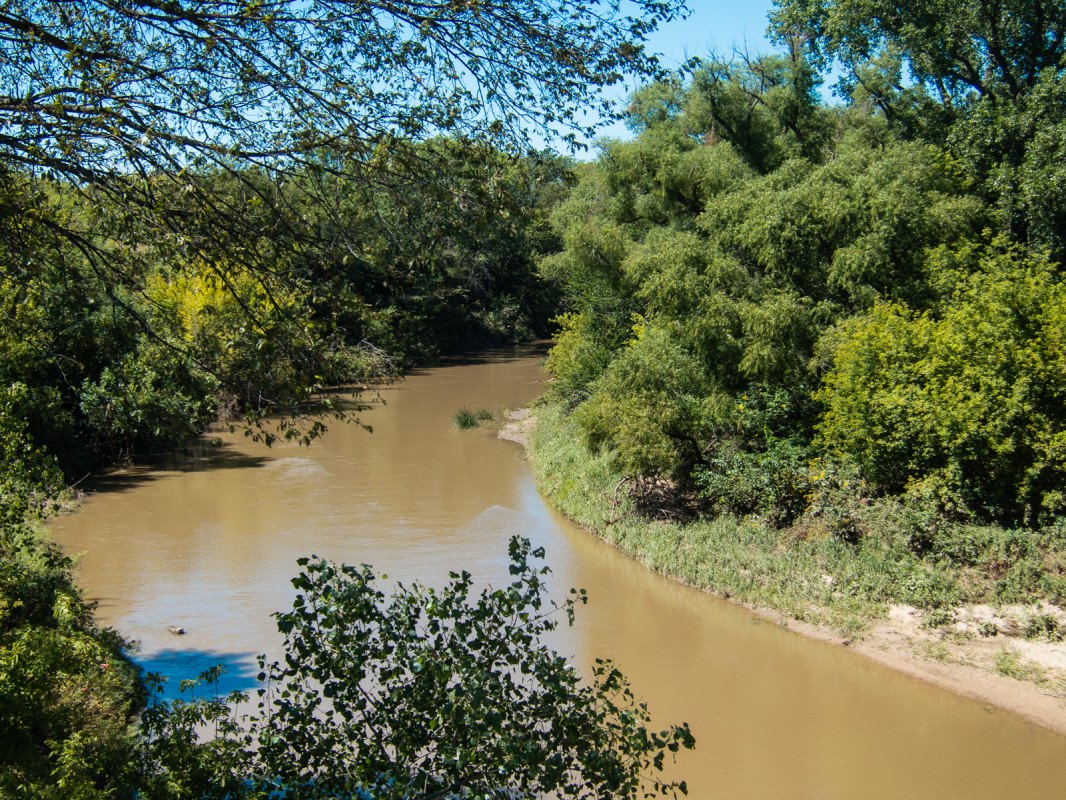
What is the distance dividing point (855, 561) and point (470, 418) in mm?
17191

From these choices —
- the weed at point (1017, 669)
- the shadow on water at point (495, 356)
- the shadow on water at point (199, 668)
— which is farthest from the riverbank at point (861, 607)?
the shadow on water at point (495, 356)

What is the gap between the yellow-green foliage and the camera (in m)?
12.9

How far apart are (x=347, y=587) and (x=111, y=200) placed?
299cm

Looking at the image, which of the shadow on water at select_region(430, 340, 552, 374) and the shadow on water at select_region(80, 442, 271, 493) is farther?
the shadow on water at select_region(430, 340, 552, 374)

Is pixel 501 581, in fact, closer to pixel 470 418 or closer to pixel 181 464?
pixel 181 464

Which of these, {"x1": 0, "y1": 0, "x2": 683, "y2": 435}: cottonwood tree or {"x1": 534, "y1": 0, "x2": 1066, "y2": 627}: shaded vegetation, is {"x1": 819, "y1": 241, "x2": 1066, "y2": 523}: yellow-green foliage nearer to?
{"x1": 534, "y1": 0, "x2": 1066, "y2": 627}: shaded vegetation

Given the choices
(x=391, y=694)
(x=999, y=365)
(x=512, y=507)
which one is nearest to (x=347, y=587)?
(x=391, y=694)

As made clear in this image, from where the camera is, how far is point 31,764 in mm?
6934

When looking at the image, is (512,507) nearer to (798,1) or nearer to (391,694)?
(798,1)

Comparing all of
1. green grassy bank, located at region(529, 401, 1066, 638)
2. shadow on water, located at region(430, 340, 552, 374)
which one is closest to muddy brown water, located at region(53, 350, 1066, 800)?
green grassy bank, located at region(529, 401, 1066, 638)

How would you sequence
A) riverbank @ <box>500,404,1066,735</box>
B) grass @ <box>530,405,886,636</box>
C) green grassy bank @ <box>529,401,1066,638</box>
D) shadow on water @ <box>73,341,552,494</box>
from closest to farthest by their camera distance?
riverbank @ <box>500,404,1066,735</box> → green grassy bank @ <box>529,401,1066,638</box> → grass @ <box>530,405,886,636</box> → shadow on water @ <box>73,341,552,494</box>

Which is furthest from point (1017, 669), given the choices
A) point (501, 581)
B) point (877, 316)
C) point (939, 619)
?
point (501, 581)

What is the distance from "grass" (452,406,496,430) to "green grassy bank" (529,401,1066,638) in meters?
12.4

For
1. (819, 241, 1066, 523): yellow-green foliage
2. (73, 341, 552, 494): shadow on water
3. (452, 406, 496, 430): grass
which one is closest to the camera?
(819, 241, 1066, 523): yellow-green foliage
